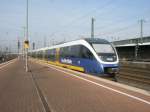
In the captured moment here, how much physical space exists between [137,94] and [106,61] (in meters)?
9.76

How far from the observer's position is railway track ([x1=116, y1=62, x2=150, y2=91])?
12893 mm

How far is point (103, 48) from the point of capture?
2233 centimetres

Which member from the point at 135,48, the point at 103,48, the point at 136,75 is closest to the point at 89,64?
the point at 103,48

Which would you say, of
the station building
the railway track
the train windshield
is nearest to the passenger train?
the train windshield

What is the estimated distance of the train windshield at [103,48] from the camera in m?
21.9

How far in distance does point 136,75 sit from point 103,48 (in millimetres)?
8564

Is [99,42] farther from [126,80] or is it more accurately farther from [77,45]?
[126,80]

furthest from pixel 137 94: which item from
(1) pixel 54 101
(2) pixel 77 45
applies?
(2) pixel 77 45

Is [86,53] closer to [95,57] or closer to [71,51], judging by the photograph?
[95,57]

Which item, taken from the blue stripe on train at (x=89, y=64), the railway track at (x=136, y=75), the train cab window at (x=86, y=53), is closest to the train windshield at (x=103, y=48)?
the train cab window at (x=86, y=53)

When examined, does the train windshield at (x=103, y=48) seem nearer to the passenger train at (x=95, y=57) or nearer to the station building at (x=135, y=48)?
the passenger train at (x=95, y=57)

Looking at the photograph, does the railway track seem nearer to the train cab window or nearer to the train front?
the train front

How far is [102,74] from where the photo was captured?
20.6 m

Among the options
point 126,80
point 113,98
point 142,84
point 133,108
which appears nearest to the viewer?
point 133,108
